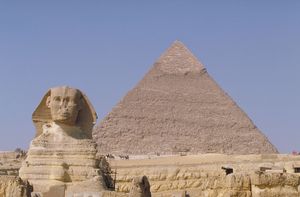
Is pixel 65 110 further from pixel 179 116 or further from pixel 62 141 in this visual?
pixel 179 116

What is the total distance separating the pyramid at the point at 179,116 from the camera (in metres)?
140

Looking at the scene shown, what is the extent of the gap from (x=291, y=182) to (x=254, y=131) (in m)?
146

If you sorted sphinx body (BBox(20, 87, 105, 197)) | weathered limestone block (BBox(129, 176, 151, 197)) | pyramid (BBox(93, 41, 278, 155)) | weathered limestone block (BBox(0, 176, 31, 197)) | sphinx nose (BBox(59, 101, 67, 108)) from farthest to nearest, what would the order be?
pyramid (BBox(93, 41, 278, 155))
sphinx nose (BBox(59, 101, 67, 108))
sphinx body (BBox(20, 87, 105, 197))
weathered limestone block (BBox(0, 176, 31, 197))
weathered limestone block (BBox(129, 176, 151, 197))

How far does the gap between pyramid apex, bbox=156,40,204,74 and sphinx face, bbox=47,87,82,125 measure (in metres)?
141

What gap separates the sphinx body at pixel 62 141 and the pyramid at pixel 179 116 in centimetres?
12759

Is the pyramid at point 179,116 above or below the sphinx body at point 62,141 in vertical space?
above

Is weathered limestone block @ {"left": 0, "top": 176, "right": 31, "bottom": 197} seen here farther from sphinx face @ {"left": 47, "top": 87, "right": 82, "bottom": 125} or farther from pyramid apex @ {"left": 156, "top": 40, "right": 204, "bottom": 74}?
pyramid apex @ {"left": 156, "top": 40, "right": 204, "bottom": 74}

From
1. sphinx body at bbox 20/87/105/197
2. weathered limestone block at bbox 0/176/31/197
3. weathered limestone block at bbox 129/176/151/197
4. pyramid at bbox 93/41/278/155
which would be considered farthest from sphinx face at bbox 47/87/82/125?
pyramid at bbox 93/41/278/155

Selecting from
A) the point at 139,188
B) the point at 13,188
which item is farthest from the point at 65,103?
the point at 139,188

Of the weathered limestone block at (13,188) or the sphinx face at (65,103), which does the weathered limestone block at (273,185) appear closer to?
the weathered limestone block at (13,188)

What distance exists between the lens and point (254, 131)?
14850 cm

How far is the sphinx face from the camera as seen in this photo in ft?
29.9

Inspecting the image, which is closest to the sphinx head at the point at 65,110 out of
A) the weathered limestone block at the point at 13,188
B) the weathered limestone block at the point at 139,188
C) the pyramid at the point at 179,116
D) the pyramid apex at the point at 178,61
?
the weathered limestone block at the point at 13,188

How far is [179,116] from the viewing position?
481 feet
